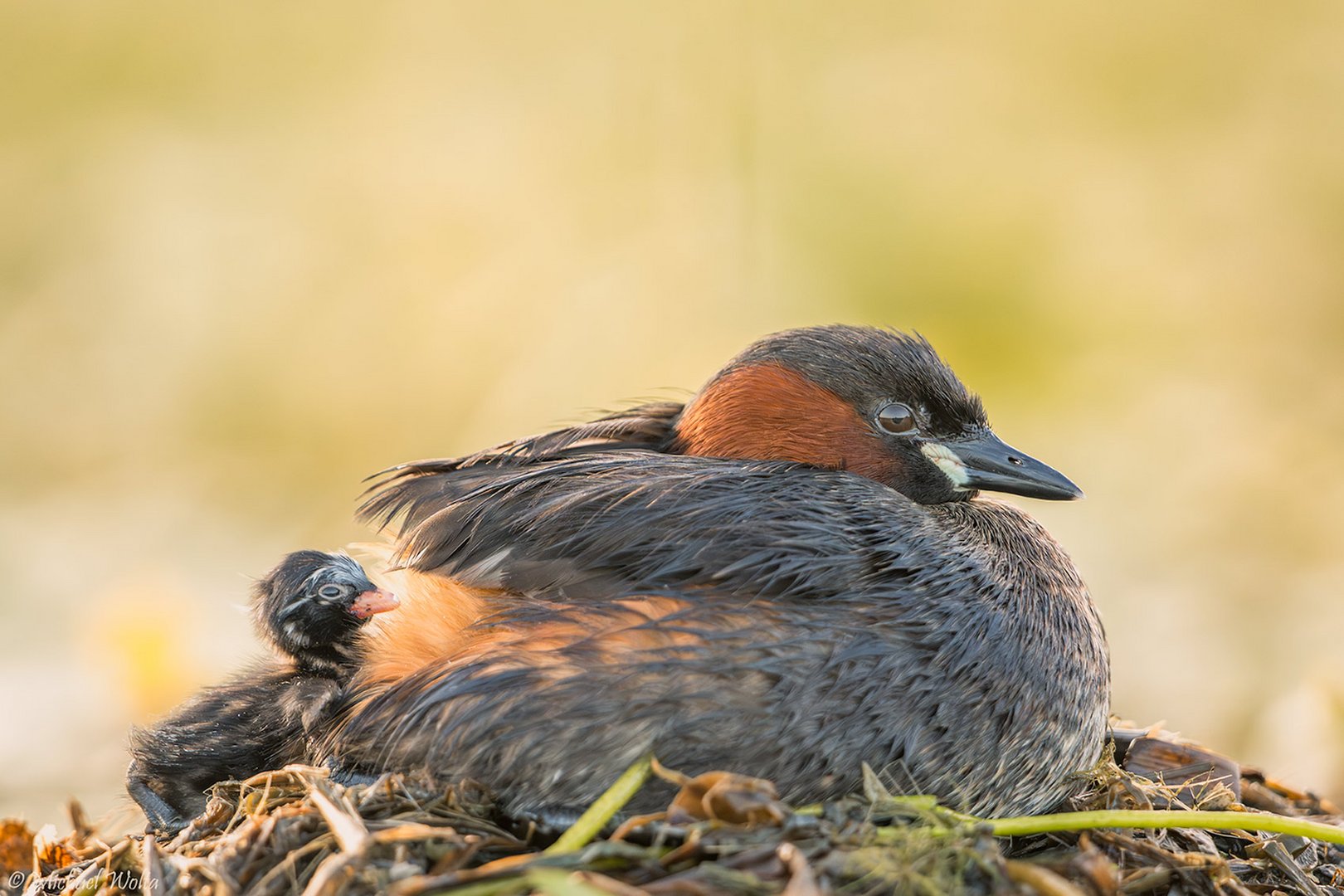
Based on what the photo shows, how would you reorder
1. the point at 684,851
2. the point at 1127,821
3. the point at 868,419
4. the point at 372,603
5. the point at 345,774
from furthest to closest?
the point at 868,419 < the point at 372,603 < the point at 345,774 < the point at 1127,821 < the point at 684,851

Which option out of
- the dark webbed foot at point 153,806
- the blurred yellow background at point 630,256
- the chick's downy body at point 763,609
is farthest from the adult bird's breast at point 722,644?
the blurred yellow background at point 630,256

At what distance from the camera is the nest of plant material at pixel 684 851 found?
2.56m

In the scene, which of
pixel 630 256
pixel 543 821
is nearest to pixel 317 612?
pixel 543 821

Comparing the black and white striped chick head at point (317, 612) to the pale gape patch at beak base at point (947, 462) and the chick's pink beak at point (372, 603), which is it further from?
the pale gape patch at beak base at point (947, 462)

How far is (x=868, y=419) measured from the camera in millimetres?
3834

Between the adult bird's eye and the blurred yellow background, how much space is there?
3731mm

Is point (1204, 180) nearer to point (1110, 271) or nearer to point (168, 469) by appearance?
point (1110, 271)

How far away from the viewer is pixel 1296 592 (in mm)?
7426

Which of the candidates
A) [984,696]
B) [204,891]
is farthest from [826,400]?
[204,891]

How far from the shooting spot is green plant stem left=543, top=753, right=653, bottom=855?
264 cm

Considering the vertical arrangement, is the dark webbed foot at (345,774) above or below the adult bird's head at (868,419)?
below

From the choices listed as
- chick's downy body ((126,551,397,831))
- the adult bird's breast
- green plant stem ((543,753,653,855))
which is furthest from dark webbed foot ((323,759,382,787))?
green plant stem ((543,753,653,855))

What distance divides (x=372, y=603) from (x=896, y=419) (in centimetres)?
160

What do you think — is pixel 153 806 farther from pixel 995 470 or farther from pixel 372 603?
pixel 995 470
